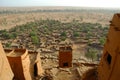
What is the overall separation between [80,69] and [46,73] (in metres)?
3.59

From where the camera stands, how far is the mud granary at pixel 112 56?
10.6 m

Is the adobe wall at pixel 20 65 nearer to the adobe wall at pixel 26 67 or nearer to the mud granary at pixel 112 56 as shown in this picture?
the adobe wall at pixel 26 67

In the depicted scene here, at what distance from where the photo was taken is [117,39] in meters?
10.8

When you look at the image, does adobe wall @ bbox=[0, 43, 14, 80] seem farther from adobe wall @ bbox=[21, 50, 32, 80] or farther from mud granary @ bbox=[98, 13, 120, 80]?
mud granary @ bbox=[98, 13, 120, 80]

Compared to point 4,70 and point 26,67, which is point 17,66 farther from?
point 4,70

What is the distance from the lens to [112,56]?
1145 cm

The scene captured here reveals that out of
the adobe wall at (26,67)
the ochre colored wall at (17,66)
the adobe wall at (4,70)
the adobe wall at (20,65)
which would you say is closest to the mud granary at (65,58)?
the adobe wall at (26,67)

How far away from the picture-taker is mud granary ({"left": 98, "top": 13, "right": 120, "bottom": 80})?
34.9ft

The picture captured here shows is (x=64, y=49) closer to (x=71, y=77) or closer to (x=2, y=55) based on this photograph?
(x=71, y=77)

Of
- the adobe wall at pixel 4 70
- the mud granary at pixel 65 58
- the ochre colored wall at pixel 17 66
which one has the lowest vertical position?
the mud granary at pixel 65 58

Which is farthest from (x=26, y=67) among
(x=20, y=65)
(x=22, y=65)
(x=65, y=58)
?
(x=65, y=58)

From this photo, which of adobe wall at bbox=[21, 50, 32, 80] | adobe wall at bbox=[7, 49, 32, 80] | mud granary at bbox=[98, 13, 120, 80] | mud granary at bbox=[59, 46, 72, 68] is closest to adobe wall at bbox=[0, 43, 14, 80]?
adobe wall at bbox=[7, 49, 32, 80]

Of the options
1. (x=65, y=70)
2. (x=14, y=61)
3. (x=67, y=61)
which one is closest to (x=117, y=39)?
(x=14, y=61)

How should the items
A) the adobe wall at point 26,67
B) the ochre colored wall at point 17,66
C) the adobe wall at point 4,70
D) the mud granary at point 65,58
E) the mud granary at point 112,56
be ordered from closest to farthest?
1. the mud granary at point 112,56
2. the adobe wall at point 4,70
3. the ochre colored wall at point 17,66
4. the adobe wall at point 26,67
5. the mud granary at point 65,58
